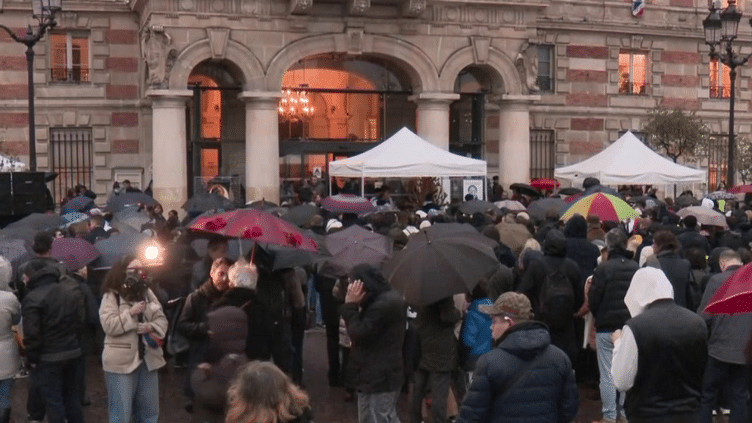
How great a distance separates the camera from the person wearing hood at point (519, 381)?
6.59m

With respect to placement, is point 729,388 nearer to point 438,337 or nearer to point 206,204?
point 438,337

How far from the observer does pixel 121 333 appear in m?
9.02

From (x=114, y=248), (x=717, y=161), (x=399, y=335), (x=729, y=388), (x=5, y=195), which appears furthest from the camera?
(x=717, y=161)

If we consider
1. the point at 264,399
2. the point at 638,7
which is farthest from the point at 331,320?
the point at 638,7

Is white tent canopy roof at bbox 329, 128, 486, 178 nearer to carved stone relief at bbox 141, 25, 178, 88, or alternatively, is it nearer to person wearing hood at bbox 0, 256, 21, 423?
carved stone relief at bbox 141, 25, 178, 88

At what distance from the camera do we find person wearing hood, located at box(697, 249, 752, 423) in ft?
30.7

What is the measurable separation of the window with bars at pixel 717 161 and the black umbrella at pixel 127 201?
66.5 feet

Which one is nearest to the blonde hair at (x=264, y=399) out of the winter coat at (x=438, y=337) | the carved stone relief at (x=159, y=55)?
the winter coat at (x=438, y=337)

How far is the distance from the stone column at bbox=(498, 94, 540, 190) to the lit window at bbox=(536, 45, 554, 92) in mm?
2814

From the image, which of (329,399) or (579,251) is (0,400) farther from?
(579,251)

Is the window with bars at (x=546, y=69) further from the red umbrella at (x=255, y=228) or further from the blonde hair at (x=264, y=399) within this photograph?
the blonde hair at (x=264, y=399)

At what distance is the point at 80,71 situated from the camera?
2892 cm

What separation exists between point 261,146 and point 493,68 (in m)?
6.46

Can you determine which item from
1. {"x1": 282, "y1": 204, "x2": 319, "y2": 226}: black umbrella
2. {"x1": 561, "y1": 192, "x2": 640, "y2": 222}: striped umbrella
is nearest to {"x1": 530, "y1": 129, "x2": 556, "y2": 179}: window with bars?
{"x1": 282, "y1": 204, "x2": 319, "y2": 226}: black umbrella
